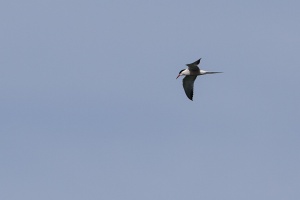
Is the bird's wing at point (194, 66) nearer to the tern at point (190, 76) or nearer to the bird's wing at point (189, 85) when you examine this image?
the tern at point (190, 76)

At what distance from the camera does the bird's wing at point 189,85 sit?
98.5 meters

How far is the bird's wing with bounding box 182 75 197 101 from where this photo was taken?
98.5 m

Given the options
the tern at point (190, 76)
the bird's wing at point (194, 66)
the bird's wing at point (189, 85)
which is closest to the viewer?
the bird's wing at point (194, 66)

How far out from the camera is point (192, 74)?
97.9 meters

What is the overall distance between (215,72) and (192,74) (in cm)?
367

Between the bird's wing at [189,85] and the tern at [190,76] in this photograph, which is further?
the bird's wing at [189,85]

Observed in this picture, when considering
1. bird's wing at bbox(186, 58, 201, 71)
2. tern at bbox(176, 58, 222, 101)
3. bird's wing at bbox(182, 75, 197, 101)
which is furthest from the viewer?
bird's wing at bbox(182, 75, 197, 101)

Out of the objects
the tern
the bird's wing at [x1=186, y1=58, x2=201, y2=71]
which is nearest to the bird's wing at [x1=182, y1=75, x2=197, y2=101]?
the tern

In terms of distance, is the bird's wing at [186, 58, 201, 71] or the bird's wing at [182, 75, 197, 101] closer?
the bird's wing at [186, 58, 201, 71]

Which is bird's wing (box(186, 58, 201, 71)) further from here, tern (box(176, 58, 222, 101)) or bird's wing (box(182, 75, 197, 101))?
bird's wing (box(182, 75, 197, 101))

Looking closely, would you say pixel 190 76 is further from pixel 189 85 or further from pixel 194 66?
pixel 194 66

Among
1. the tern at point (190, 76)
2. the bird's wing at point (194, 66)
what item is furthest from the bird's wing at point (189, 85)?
the bird's wing at point (194, 66)

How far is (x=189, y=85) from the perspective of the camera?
99000 millimetres

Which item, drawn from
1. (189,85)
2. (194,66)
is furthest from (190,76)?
(194,66)
